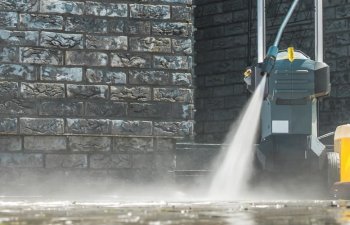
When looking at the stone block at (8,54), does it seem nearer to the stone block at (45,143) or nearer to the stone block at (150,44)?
the stone block at (45,143)

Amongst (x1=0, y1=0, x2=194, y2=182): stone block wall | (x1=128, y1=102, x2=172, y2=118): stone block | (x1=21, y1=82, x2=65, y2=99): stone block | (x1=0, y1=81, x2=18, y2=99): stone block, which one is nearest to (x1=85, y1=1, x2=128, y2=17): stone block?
(x1=0, y1=0, x2=194, y2=182): stone block wall

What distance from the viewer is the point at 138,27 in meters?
8.39

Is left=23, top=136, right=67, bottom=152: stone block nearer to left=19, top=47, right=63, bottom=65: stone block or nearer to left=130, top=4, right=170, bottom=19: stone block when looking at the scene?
left=19, top=47, right=63, bottom=65: stone block

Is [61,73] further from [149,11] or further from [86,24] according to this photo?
[149,11]

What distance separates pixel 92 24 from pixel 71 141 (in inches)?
48.9

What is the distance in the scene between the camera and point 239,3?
38.5ft

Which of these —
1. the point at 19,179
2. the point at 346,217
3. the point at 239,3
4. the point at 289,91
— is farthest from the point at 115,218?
the point at 239,3

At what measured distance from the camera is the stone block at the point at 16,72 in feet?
26.2

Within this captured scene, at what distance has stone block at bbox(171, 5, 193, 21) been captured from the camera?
8.48m

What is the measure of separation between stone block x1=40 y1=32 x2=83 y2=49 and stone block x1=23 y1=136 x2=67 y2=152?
3.13ft

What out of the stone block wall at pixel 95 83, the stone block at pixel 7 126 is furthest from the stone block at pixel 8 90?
the stone block at pixel 7 126

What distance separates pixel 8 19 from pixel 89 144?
152 centimetres

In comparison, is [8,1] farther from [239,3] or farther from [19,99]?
[239,3]

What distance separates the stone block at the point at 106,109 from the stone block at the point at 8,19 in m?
1.11
